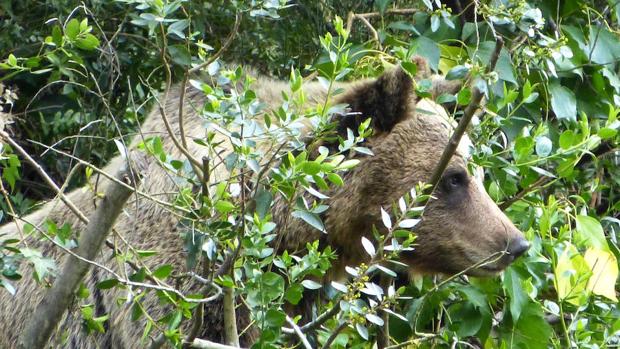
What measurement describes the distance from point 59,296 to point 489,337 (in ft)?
7.72

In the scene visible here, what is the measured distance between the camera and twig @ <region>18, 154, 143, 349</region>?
351cm

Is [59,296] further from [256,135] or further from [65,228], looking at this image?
[256,135]

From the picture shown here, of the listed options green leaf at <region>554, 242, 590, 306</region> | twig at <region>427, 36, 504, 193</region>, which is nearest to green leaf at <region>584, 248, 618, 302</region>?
green leaf at <region>554, 242, 590, 306</region>

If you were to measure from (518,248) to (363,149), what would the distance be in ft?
4.30

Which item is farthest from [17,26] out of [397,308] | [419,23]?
Answer: [397,308]

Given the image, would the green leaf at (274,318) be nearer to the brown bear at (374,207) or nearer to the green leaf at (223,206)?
the green leaf at (223,206)

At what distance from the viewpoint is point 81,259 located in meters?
3.48

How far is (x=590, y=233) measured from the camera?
4984 mm

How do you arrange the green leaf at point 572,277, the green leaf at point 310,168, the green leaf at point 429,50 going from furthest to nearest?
the green leaf at point 429,50, the green leaf at point 572,277, the green leaf at point 310,168

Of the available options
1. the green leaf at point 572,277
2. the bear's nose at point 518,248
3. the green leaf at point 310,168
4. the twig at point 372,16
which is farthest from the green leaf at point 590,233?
the green leaf at point 310,168

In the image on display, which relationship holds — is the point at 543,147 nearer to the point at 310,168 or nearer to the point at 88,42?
the point at 310,168

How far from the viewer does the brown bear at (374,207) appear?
15.8 feet

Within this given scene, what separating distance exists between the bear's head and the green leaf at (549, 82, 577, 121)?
2.31ft

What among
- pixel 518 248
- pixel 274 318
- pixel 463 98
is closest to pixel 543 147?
pixel 463 98
